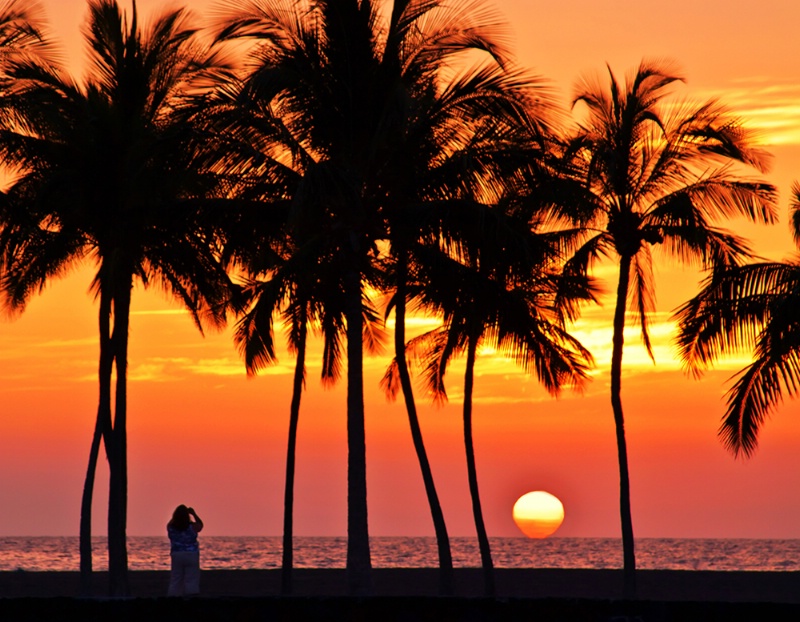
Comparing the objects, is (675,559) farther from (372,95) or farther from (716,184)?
(372,95)

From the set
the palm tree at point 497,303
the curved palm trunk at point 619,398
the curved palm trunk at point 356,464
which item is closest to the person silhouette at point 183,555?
the curved palm trunk at point 356,464

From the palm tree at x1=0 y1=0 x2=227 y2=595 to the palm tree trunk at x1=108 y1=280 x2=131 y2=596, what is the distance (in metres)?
0.02

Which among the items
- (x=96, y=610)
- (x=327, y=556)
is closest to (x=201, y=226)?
(x=96, y=610)

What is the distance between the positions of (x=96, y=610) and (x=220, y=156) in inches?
427

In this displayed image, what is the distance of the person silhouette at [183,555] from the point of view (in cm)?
1975

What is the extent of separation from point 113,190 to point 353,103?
5.73 meters

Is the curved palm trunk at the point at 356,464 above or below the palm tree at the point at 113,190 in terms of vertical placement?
below

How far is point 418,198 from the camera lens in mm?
21734

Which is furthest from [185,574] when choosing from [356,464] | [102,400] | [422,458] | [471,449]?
[471,449]

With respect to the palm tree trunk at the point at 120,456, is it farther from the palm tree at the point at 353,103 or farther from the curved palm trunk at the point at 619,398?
the curved palm trunk at the point at 619,398

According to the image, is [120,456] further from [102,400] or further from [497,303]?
[497,303]

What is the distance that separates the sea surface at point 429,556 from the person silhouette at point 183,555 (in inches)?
1769

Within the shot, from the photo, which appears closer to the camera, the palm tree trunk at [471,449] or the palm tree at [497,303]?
the palm tree at [497,303]

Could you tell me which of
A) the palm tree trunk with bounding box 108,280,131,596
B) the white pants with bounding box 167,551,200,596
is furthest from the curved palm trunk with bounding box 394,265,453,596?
the white pants with bounding box 167,551,200,596
